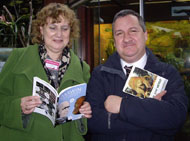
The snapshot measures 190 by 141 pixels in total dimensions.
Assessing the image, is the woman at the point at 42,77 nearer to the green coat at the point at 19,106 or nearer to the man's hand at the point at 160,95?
the green coat at the point at 19,106

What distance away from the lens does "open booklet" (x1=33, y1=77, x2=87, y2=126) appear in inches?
60.2

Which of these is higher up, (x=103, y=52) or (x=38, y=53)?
(x=38, y=53)

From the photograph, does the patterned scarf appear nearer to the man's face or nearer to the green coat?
the green coat

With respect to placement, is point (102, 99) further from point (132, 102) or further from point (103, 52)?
point (103, 52)

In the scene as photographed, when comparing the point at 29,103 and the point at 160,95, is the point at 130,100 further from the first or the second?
the point at 29,103

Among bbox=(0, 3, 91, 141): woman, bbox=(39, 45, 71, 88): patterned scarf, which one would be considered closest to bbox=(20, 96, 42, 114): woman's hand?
bbox=(0, 3, 91, 141): woman

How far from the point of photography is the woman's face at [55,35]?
193 centimetres

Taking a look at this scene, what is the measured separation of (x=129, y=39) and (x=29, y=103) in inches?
33.8

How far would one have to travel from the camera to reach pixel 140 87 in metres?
1.59

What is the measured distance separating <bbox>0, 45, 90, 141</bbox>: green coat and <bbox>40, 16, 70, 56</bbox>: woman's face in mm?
164

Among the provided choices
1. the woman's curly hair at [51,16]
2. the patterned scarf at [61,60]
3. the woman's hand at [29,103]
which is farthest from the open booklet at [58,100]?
the woman's curly hair at [51,16]

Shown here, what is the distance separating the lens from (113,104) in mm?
1526


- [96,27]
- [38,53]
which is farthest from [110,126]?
[96,27]

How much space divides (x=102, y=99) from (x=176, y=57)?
2611mm
